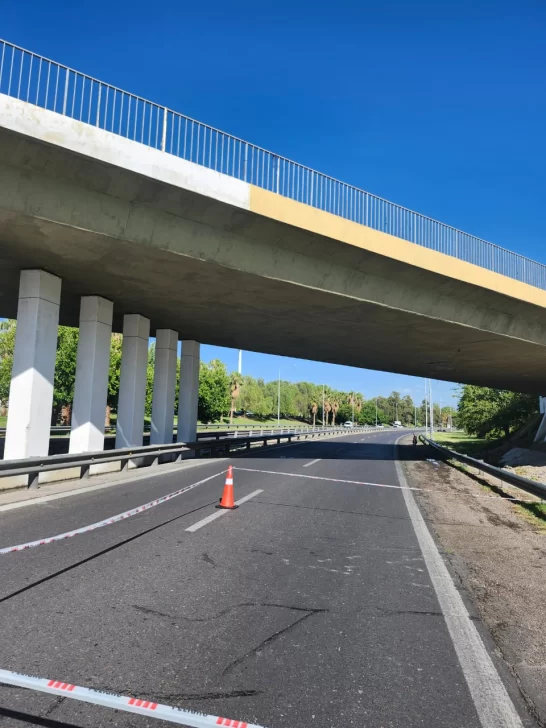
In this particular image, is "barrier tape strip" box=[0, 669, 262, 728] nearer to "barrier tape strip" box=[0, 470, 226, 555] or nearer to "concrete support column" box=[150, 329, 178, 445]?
"barrier tape strip" box=[0, 470, 226, 555]

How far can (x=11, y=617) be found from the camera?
165 inches

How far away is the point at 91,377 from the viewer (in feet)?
50.1

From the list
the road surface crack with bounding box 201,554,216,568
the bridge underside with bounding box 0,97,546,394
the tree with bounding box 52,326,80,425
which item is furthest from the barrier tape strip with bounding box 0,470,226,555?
the tree with bounding box 52,326,80,425

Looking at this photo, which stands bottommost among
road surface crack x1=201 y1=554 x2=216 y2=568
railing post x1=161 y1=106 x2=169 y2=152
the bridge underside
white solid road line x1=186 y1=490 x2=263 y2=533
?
road surface crack x1=201 y1=554 x2=216 y2=568

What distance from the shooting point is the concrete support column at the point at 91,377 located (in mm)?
15180

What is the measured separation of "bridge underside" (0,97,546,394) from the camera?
10.5 m

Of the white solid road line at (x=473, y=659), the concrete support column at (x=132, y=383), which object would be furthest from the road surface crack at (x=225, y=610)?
the concrete support column at (x=132, y=383)

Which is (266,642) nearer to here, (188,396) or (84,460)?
(84,460)

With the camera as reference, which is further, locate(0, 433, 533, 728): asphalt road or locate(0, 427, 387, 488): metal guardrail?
locate(0, 427, 387, 488): metal guardrail

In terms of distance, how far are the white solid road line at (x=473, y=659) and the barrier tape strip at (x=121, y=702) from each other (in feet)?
4.88

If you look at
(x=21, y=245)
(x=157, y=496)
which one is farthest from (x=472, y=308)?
(x=21, y=245)

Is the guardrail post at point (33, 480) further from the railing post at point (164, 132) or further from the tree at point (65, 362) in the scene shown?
the tree at point (65, 362)

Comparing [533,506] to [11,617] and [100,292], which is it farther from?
[100,292]

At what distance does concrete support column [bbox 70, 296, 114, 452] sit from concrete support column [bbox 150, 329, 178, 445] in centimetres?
477
